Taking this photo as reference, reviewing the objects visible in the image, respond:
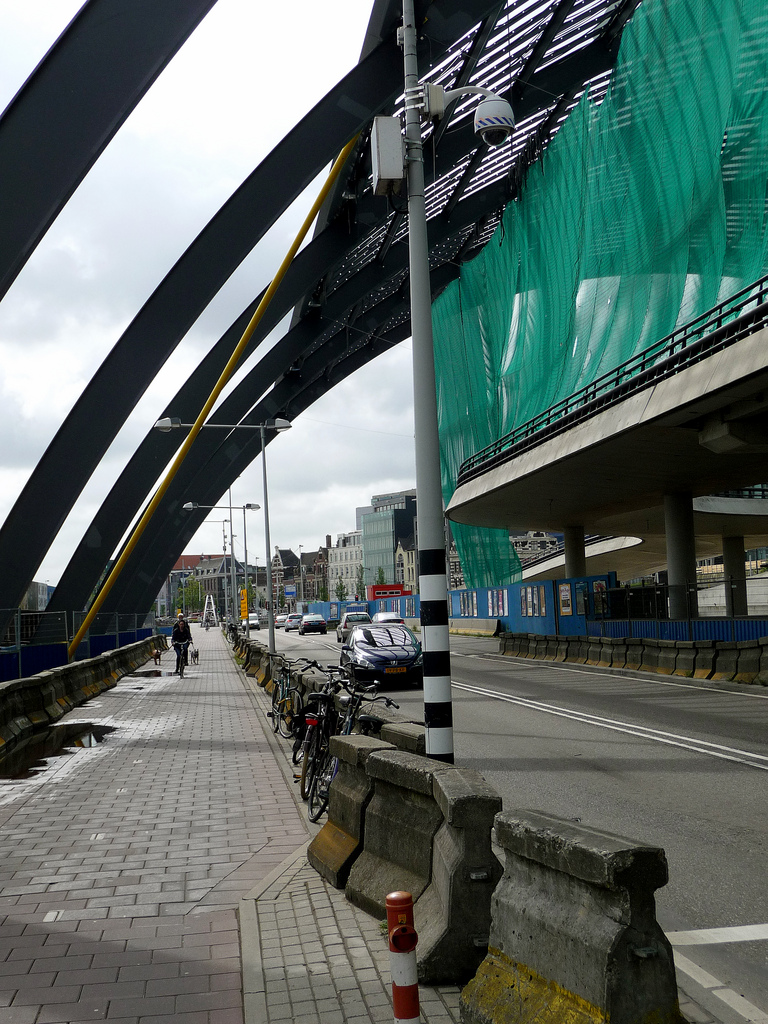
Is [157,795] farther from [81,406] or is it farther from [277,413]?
[277,413]

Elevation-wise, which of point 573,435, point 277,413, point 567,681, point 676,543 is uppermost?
point 277,413

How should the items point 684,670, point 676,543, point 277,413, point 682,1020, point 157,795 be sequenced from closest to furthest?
point 682,1020, point 157,795, point 684,670, point 676,543, point 277,413

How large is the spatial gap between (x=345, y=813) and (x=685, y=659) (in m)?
16.4

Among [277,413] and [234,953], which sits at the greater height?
[277,413]

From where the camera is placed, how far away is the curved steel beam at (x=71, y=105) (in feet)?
51.1

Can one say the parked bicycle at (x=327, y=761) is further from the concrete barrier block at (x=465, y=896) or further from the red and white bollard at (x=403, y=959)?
the red and white bollard at (x=403, y=959)

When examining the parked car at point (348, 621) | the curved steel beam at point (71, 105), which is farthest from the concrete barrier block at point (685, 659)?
the parked car at point (348, 621)

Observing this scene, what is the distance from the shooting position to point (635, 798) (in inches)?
334

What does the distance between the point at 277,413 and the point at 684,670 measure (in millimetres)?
33664

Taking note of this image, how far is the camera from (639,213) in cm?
2909

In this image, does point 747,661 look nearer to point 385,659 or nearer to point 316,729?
point 385,659

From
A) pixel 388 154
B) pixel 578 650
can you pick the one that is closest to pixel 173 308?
pixel 578 650

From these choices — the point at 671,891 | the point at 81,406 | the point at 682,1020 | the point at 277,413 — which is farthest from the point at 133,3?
the point at 277,413

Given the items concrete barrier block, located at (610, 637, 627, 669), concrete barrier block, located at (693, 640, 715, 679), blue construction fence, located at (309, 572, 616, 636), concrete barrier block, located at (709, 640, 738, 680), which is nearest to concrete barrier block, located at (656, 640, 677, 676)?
concrete barrier block, located at (693, 640, 715, 679)
